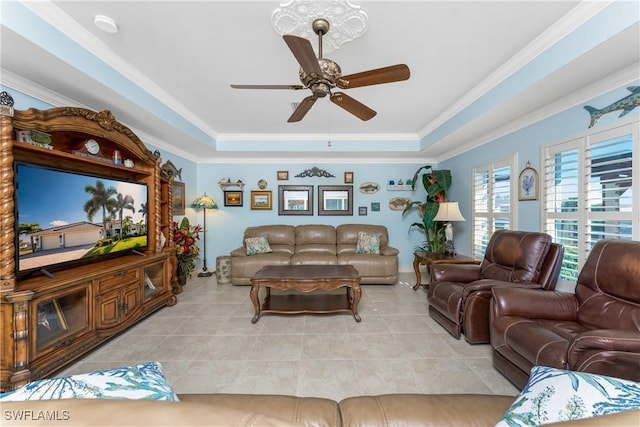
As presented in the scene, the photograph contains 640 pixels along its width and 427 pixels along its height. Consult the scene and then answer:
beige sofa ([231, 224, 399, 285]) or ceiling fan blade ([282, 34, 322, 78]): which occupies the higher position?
ceiling fan blade ([282, 34, 322, 78])

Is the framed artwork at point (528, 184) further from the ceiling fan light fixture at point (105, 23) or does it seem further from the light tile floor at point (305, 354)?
the ceiling fan light fixture at point (105, 23)

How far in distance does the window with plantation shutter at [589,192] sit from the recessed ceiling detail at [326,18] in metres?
2.30

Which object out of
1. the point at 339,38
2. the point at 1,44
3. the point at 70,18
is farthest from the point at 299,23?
the point at 1,44

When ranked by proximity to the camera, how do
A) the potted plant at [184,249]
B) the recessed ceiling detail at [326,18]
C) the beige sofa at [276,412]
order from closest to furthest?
the beige sofa at [276,412] → the recessed ceiling detail at [326,18] → the potted plant at [184,249]

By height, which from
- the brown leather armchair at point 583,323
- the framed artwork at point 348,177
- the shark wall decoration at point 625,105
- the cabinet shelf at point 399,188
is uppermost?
the shark wall decoration at point 625,105

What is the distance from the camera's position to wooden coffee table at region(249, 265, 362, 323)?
2.93 meters

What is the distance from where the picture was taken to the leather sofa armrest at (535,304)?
1.99 meters

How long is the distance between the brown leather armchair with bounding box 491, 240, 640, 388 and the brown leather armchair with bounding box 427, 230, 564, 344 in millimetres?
269

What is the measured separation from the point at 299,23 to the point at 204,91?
1.60 metres

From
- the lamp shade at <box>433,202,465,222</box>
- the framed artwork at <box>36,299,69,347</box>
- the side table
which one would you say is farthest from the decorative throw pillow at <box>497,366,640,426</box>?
the lamp shade at <box>433,202,465,222</box>

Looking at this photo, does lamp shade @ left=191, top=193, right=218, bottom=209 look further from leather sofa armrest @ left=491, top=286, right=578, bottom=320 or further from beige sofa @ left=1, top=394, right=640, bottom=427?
leather sofa armrest @ left=491, top=286, right=578, bottom=320

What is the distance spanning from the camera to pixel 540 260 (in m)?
2.40

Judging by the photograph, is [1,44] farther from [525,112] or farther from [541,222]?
[541,222]

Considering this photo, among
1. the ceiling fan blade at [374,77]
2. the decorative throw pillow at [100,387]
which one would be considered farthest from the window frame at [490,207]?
the decorative throw pillow at [100,387]
